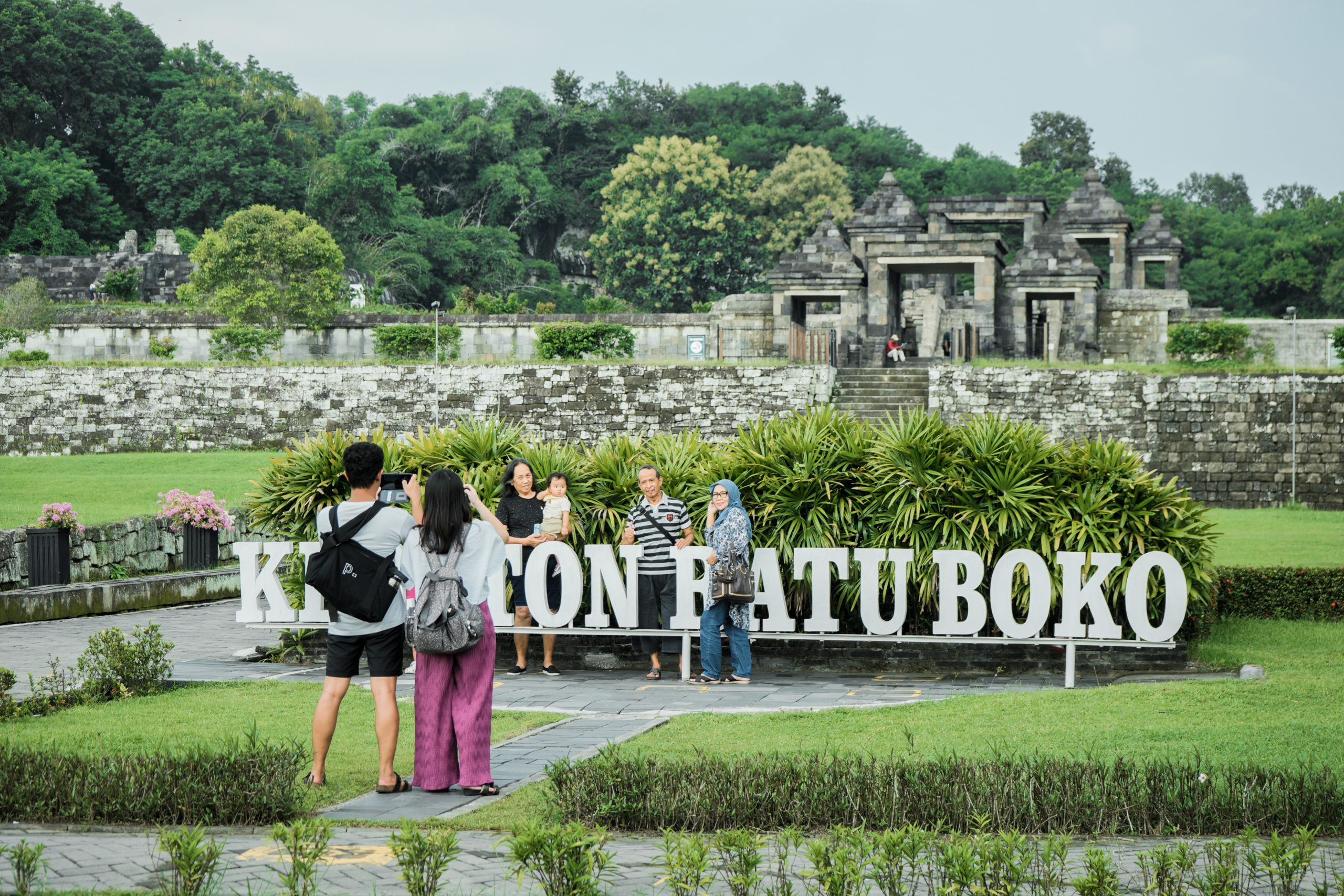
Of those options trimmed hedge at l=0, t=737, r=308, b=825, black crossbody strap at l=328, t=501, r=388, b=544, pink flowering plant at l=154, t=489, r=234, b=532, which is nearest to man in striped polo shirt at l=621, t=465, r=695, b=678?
black crossbody strap at l=328, t=501, r=388, b=544

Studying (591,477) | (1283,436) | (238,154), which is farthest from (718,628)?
(238,154)

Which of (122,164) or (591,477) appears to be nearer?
(591,477)

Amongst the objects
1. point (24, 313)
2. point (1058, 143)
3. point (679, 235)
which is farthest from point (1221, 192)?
point (24, 313)

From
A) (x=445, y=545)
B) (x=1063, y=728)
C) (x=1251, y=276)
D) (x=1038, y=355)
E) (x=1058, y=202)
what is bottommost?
(x=1063, y=728)

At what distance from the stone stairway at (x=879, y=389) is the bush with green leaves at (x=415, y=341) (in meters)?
10.1

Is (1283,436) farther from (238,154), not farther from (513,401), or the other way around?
(238,154)

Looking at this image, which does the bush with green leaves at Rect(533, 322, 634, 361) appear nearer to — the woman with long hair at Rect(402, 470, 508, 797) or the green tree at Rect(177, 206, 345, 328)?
the green tree at Rect(177, 206, 345, 328)

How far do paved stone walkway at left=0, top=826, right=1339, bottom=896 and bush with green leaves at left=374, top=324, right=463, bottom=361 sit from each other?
2661 cm

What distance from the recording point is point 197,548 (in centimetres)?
1474

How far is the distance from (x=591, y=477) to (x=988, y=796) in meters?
5.54

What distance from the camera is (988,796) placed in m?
5.06

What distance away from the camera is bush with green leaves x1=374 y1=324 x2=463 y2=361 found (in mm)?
31312

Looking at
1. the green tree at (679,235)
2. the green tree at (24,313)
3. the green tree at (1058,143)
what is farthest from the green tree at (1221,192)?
the green tree at (24,313)

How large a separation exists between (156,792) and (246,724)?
181cm
